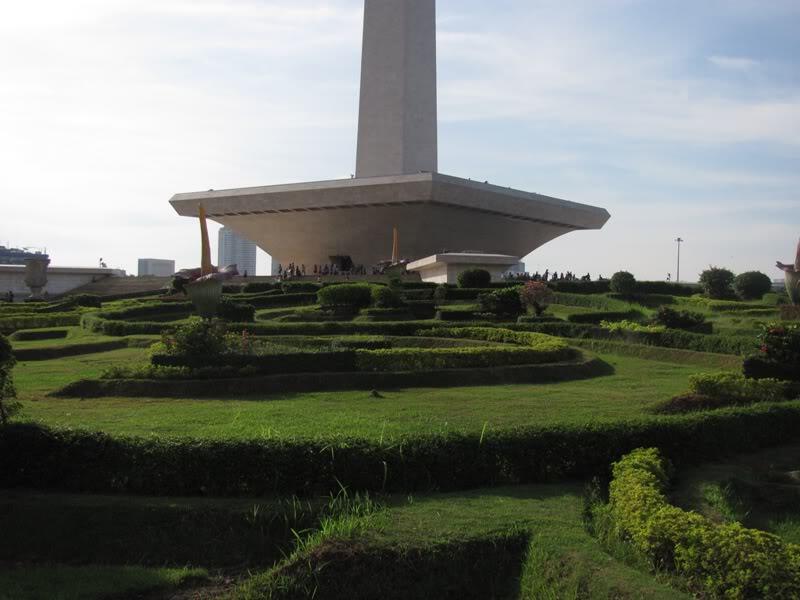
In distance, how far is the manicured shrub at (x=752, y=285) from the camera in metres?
24.6

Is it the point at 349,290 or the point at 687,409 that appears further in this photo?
the point at 349,290

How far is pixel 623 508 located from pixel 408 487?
1669 millimetres

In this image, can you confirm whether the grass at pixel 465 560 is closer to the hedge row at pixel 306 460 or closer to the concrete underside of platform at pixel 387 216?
the hedge row at pixel 306 460

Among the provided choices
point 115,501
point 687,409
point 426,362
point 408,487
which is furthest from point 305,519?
point 426,362

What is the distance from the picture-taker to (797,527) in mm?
5301

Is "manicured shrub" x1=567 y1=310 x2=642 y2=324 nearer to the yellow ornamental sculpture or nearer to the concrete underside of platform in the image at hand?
the yellow ornamental sculpture

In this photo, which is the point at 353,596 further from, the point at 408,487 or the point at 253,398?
the point at 253,398

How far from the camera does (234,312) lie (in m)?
19.3

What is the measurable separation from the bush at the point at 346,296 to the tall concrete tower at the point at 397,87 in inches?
743

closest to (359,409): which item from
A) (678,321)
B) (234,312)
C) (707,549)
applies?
(707,549)

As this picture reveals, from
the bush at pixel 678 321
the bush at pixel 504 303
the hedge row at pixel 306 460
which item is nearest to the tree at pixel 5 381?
the hedge row at pixel 306 460

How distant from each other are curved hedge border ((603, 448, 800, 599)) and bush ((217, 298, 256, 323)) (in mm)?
14883

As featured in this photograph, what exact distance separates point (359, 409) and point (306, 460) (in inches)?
129

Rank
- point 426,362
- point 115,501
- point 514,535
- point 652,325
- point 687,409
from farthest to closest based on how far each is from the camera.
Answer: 1. point 652,325
2. point 426,362
3. point 687,409
4. point 115,501
5. point 514,535
